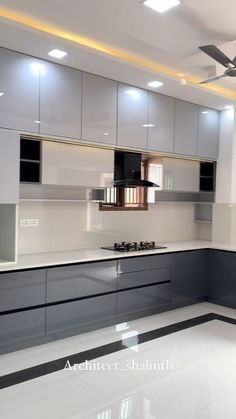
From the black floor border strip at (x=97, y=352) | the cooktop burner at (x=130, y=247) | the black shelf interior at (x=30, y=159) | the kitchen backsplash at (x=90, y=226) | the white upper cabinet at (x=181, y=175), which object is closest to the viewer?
the black floor border strip at (x=97, y=352)

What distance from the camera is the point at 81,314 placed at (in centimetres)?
360

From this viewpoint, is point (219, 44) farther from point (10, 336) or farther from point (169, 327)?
point (10, 336)

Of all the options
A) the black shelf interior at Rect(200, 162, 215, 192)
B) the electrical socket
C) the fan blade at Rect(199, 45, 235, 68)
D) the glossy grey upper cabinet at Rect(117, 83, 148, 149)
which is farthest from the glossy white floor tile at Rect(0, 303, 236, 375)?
the fan blade at Rect(199, 45, 235, 68)

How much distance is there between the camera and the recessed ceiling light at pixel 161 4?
2359mm

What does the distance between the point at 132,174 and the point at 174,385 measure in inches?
100

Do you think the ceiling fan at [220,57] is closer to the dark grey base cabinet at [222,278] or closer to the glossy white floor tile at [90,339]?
the dark grey base cabinet at [222,278]

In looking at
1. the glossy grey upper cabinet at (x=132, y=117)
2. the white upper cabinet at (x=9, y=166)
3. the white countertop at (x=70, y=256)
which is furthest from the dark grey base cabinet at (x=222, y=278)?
the white upper cabinet at (x=9, y=166)

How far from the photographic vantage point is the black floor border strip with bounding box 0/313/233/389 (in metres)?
2.76

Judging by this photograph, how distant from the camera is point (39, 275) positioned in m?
3.28

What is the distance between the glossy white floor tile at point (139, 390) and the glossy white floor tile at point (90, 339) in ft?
1.00

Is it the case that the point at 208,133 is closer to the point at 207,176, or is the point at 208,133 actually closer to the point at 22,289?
the point at 207,176

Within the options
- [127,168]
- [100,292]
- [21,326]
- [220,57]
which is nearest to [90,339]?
[100,292]

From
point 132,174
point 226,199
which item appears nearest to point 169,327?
point 132,174

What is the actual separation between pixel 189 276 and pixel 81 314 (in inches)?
66.8
